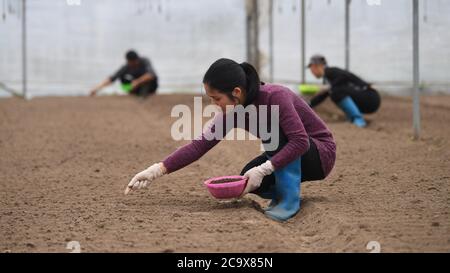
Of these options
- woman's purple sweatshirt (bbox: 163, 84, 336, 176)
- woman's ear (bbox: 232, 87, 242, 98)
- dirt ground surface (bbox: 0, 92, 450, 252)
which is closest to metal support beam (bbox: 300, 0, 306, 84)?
dirt ground surface (bbox: 0, 92, 450, 252)

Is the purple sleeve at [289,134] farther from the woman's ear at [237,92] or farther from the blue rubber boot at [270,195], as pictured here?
the blue rubber boot at [270,195]

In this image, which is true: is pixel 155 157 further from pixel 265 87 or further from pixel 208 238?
pixel 208 238

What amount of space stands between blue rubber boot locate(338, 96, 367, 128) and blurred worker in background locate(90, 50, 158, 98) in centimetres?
519

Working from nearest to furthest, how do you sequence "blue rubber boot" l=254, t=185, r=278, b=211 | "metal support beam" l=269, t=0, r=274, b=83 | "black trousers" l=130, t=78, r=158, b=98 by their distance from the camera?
"blue rubber boot" l=254, t=185, r=278, b=211 < "black trousers" l=130, t=78, r=158, b=98 < "metal support beam" l=269, t=0, r=274, b=83

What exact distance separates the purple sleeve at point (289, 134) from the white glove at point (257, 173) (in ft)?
0.13

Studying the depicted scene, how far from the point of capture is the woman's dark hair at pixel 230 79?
412 centimetres

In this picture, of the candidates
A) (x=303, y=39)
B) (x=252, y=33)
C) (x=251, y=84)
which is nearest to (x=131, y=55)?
(x=303, y=39)

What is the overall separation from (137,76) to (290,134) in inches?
412

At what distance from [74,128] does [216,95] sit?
5901 mm

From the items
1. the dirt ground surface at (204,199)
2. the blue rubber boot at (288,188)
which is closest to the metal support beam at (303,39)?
the dirt ground surface at (204,199)

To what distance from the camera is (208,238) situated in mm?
3676

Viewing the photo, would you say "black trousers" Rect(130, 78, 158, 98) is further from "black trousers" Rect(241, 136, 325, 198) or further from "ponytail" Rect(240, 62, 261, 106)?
"ponytail" Rect(240, 62, 261, 106)

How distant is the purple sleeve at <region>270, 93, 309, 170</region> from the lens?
420 centimetres

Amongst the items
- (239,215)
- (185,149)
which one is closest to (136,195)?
(185,149)
